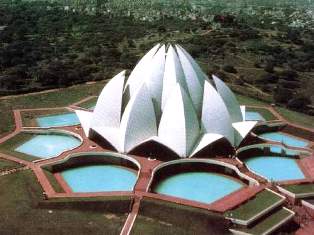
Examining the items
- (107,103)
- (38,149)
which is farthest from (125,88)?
(38,149)

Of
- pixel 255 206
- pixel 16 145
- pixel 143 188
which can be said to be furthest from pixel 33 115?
pixel 255 206

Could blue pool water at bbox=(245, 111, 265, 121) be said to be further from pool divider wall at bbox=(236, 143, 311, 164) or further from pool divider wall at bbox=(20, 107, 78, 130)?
pool divider wall at bbox=(20, 107, 78, 130)

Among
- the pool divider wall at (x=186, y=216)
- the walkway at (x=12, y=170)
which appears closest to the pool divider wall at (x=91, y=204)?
the pool divider wall at (x=186, y=216)

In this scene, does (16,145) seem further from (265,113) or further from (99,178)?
(265,113)

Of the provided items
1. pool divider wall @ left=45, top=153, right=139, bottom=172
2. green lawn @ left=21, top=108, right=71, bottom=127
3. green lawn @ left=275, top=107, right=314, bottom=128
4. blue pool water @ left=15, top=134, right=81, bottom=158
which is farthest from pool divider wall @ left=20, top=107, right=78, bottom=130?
green lawn @ left=275, top=107, right=314, bottom=128

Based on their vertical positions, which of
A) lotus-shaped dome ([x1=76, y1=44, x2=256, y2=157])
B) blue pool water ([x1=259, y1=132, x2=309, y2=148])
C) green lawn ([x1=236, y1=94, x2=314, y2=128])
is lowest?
blue pool water ([x1=259, y1=132, x2=309, y2=148])

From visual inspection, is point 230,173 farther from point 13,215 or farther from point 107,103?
point 13,215

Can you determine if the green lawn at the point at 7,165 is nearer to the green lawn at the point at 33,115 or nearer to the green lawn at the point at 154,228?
the green lawn at the point at 33,115

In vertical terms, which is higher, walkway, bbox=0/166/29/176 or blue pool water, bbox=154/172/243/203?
walkway, bbox=0/166/29/176
